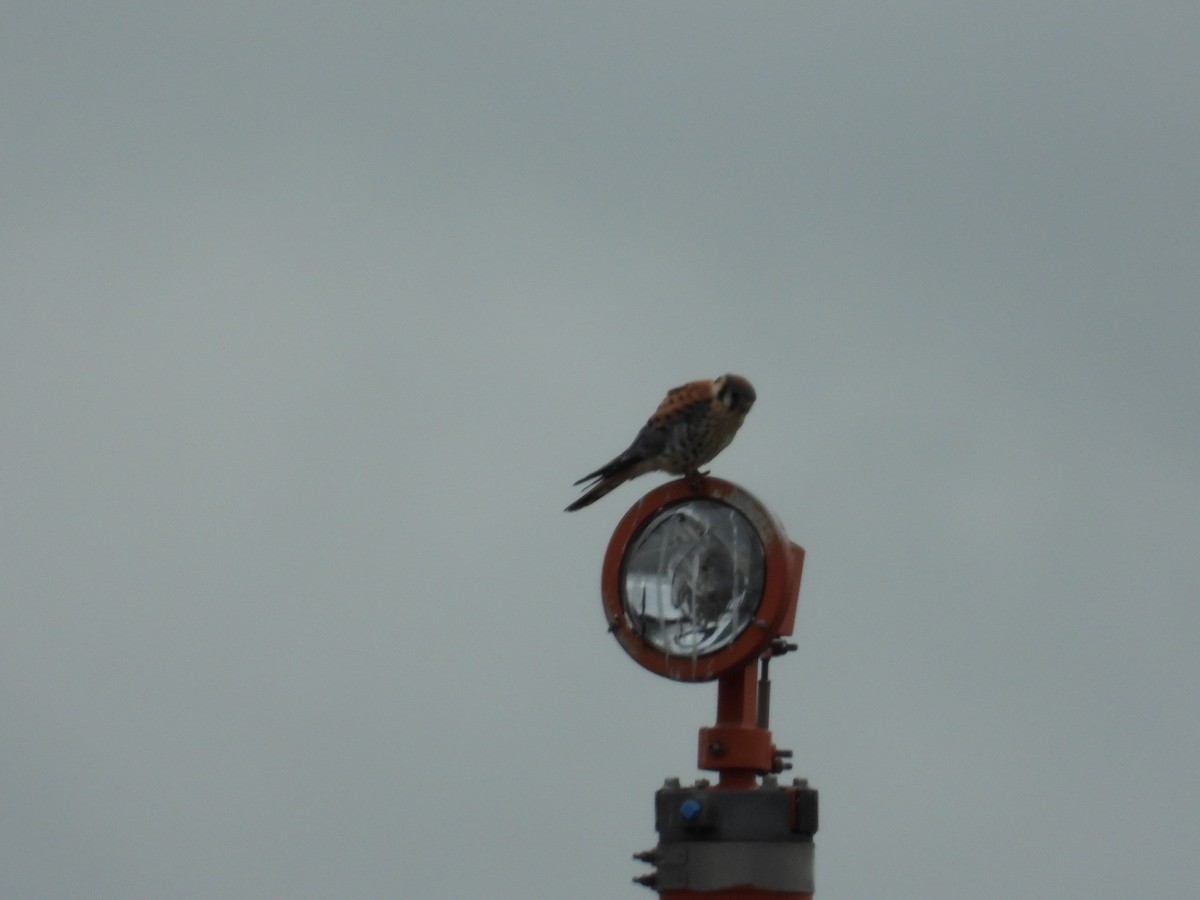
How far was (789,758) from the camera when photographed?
684cm


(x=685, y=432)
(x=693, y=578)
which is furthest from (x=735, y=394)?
(x=693, y=578)

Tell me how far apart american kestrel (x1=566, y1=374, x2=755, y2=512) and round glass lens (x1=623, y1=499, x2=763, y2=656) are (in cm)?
97

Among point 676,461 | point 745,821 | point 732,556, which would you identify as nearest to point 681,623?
point 732,556

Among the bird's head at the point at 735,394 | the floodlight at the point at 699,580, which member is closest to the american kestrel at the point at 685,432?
the bird's head at the point at 735,394

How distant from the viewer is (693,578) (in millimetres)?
6859

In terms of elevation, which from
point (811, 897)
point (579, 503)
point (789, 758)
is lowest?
point (811, 897)

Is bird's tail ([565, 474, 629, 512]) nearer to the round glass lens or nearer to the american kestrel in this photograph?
the american kestrel

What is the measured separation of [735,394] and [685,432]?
0.30m

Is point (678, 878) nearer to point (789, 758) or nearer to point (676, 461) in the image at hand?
point (789, 758)

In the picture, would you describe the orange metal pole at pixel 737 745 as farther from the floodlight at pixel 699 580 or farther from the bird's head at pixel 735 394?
the bird's head at pixel 735 394

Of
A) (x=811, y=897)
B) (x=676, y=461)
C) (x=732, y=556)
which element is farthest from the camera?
(x=676, y=461)

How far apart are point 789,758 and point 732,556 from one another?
2.16 ft

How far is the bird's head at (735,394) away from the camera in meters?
8.21

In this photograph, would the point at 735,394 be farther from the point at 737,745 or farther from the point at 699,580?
the point at 737,745
